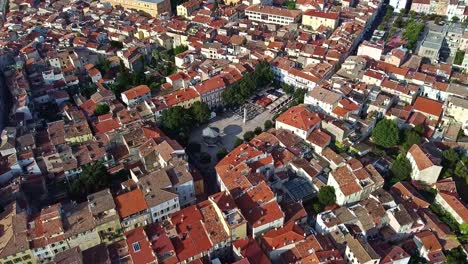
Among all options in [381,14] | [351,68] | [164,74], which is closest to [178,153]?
[164,74]

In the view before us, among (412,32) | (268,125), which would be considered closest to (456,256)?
A: (268,125)

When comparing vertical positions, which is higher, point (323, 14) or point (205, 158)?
point (323, 14)

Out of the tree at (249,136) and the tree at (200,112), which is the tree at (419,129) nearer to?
the tree at (249,136)

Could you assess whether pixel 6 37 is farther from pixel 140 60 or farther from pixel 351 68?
pixel 351 68

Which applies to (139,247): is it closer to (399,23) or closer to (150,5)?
(150,5)

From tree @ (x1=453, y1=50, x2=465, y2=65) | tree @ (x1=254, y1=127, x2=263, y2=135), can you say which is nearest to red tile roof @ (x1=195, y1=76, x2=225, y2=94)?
tree @ (x1=254, y1=127, x2=263, y2=135)

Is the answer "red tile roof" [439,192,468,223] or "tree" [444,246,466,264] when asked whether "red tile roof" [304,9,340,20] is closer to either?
"red tile roof" [439,192,468,223]
